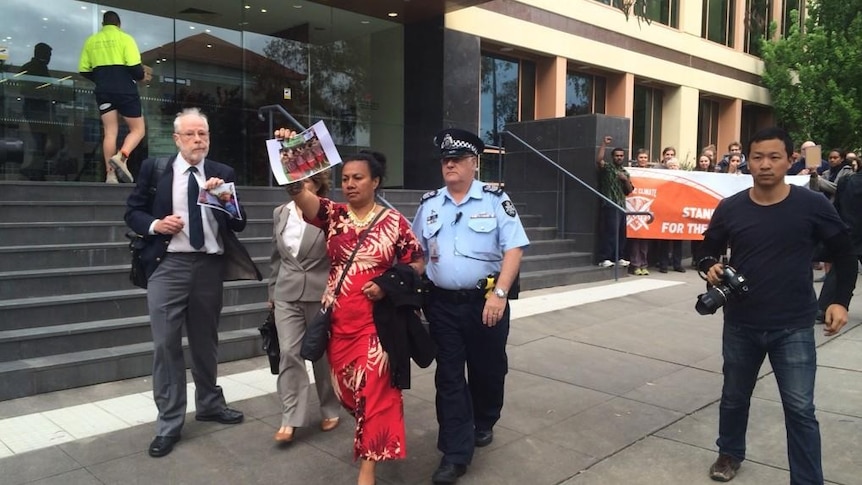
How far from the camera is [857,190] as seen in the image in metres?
5.50

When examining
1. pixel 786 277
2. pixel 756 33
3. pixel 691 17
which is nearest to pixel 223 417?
pixel 786 277

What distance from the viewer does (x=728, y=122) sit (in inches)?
876

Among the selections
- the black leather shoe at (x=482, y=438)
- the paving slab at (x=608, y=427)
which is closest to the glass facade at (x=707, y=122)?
the paving slab at (x=608, y=427)

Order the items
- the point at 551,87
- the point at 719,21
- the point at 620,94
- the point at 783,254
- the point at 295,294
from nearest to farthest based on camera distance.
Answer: the point at 783,254, the point at 295,294, the point at 551,87, the point at 620,94, the point at 719,21

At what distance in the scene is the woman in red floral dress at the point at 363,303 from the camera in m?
3.46

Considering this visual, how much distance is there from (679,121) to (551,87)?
19.0ft

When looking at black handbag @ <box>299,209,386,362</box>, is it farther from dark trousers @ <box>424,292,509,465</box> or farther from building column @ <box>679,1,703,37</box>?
building column @ <box>679,1,703,37</box>

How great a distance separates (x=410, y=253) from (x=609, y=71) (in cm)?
1516

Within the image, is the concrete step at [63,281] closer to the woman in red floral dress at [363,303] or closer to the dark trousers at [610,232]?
the woman in red floral dress at [363,303]

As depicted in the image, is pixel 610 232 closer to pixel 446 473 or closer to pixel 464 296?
pixel 464 296

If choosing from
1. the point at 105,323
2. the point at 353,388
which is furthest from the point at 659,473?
the point at 105,323

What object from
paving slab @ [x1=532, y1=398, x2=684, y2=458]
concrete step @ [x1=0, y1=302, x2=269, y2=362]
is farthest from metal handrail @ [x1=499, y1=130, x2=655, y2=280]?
concrete step @ [x1=0, y1=302, x2=269, y2=362]

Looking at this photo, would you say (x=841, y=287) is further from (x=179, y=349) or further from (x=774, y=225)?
(x=179, y=349)

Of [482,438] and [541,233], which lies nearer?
[482,438]
